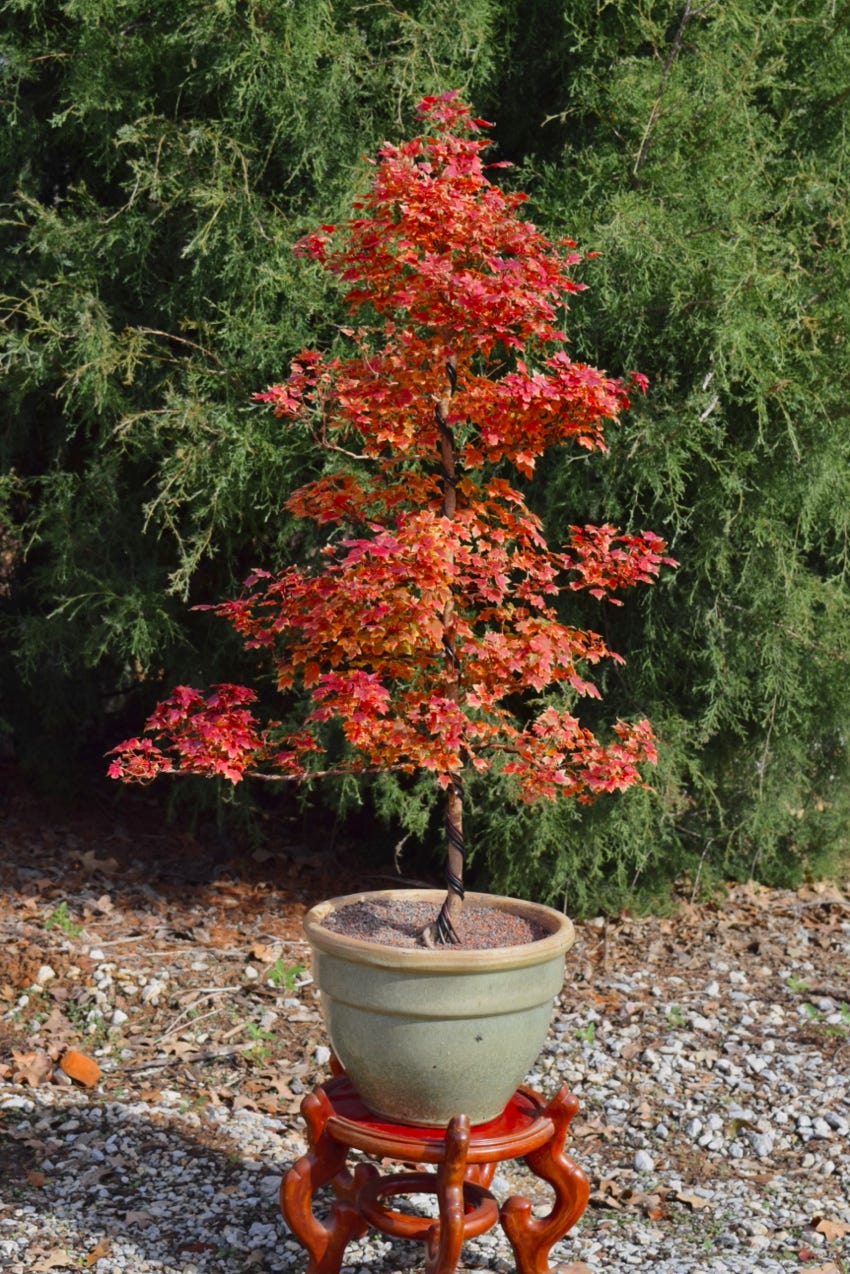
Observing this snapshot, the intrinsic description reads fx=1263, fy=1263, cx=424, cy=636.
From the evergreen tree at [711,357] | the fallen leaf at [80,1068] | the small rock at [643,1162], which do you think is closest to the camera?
the small rock at [643,1162]

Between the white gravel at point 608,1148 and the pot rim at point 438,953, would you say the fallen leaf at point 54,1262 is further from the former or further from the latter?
the pot rim at point 438,953

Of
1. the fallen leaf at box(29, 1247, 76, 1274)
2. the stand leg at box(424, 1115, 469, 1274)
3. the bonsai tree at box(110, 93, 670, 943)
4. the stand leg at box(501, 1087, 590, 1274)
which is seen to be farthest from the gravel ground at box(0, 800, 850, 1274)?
the bonsai tree at box(110, 93, 670, 943)

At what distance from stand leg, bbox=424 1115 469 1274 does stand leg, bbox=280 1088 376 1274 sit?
174 mm

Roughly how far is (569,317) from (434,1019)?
2.11m

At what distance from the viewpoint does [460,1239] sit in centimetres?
189

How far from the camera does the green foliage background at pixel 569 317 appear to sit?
339 centimetres

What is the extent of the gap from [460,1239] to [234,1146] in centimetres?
79

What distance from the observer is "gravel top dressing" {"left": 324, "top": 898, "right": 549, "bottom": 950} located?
7.07ft

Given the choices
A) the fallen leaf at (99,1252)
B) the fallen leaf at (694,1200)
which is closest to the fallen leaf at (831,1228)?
Answer: the fallen leaf at (694,1200)

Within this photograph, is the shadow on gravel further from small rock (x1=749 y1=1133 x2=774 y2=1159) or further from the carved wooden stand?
small rock (x1=749 y1=1133 x2=774 y2=1159)

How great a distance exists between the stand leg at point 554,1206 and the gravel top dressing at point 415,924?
276 mm

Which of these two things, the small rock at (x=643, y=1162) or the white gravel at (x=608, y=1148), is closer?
the white gravel at (x=608, y=1148)

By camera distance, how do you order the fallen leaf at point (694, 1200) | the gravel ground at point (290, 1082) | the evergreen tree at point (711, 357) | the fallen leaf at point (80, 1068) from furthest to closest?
the evergreen tree at point (711, 357) < the fallen leaf at point (80, 1068) < the fallen leaf at point (694, 1200) < the gravel ground at point (290, 1082)

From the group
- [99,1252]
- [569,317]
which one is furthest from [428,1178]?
[569,317]
